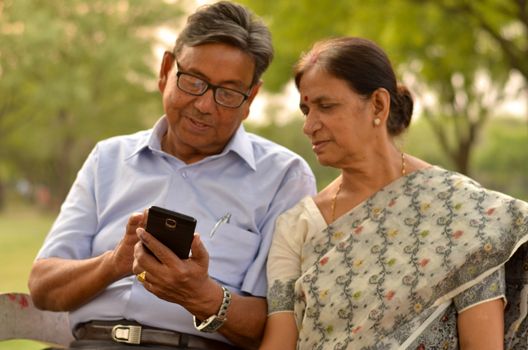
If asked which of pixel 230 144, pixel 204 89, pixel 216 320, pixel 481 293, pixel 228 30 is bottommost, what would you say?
pixel 216 320

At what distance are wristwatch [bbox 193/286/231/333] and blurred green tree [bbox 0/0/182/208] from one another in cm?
2994

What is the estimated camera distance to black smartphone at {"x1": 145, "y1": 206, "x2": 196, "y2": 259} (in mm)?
2621

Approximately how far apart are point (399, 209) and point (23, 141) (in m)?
35.6

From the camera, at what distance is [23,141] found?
36750mm

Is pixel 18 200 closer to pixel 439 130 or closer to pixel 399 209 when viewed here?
pixel 439 130

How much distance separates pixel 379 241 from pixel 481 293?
0.39m

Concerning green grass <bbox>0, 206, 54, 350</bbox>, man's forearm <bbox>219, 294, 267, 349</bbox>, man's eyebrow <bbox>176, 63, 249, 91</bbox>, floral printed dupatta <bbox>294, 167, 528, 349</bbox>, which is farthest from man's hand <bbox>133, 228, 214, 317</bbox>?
green grass <bbox>0, 206, 54, 350</bbox>

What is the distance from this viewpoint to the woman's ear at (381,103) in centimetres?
291

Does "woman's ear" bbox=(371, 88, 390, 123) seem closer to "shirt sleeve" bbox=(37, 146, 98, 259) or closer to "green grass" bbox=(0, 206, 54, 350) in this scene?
"shirt sleeve" bbox=(37, 146, 98, 259)

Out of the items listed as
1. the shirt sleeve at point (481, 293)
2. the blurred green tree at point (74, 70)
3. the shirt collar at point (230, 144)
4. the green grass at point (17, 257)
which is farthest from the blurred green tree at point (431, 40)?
the blurred green tree at point (74, 70)

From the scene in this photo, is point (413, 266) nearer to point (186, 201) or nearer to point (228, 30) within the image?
point (186, 201)

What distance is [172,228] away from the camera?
2637 millimetres

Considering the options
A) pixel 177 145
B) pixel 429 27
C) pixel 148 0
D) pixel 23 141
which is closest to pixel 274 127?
pixel 148 0

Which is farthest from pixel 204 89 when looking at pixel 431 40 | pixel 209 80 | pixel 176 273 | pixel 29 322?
pixel 431 40
